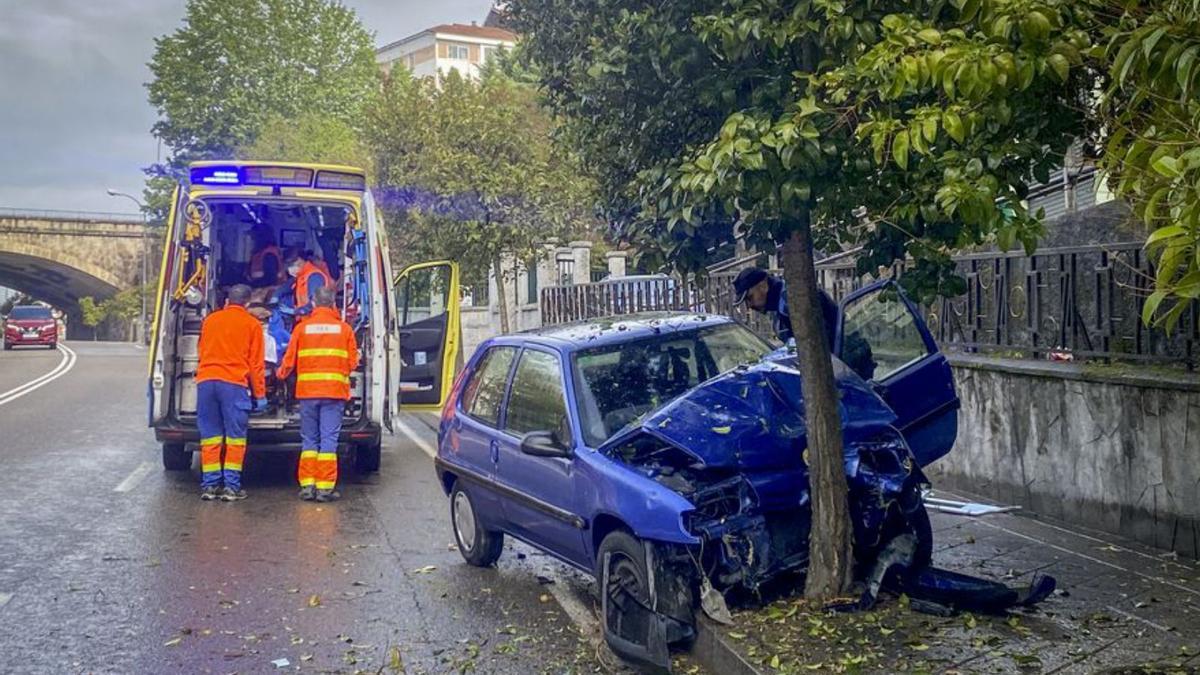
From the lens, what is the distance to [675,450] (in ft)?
19.1

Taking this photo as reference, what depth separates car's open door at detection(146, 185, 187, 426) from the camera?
10.4 meters

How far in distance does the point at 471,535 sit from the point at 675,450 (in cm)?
229

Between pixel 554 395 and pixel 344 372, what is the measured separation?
401cm

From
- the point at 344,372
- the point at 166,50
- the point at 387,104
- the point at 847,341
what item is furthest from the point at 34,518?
the point at 166,50

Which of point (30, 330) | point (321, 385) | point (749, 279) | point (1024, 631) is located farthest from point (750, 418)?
point (30, 330)

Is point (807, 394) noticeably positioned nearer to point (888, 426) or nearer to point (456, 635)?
point (888, 426)

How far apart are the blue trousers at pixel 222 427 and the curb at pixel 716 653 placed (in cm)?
588

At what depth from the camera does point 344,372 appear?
1009 cm

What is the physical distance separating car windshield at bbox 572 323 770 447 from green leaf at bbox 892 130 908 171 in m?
2.50

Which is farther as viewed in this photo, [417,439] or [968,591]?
A: [417,439]

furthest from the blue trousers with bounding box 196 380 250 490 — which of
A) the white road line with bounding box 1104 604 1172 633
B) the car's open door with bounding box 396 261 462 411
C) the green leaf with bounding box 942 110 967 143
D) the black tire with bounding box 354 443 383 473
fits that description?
the green leaf with bounding box 942 110 967 143

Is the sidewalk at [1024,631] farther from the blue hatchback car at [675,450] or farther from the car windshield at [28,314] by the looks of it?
the car windshield at [28,314]

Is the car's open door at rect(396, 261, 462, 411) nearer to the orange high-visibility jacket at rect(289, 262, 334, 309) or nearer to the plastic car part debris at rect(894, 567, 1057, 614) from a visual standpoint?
the orange high-visibility jacket at rect(289, 262, 334, 309)

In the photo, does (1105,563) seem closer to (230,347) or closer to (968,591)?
(968,591)
